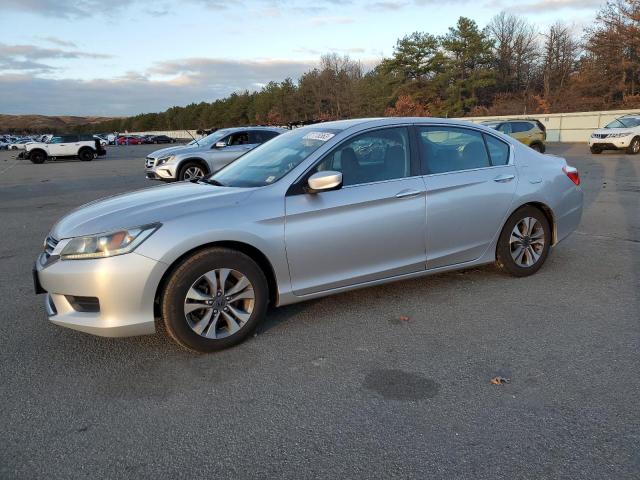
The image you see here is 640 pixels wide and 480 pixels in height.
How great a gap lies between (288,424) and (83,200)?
36.2 ft

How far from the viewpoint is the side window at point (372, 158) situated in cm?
413

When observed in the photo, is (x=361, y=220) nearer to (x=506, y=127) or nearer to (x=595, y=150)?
(x=506, y=127)

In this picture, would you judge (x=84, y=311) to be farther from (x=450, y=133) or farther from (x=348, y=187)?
(x=450, y=133)

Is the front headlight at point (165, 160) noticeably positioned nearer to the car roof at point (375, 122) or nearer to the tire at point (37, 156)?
the car roof at point (375, 122)

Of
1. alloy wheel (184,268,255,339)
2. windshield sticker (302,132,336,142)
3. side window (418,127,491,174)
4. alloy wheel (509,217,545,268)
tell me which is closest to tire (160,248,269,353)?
alloy wheel (184,268,255,339)

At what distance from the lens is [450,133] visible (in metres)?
4.76

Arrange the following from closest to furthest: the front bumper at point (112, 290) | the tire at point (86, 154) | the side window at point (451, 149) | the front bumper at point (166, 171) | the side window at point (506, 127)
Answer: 1. the front bumper at point (112, 290)
2. the side window at point (451, 149)
3. the front bumper at point (166, 171)
4. the side window at point (506, 127)
5. the tire at point (86, 154)

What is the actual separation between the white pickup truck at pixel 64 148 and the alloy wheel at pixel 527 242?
1228 inches

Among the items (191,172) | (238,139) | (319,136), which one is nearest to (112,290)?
(319,136)

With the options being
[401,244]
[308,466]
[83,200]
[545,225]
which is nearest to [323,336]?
[401,244]

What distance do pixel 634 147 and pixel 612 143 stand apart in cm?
91

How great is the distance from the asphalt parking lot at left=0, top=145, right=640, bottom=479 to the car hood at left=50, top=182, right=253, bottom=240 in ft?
2.95

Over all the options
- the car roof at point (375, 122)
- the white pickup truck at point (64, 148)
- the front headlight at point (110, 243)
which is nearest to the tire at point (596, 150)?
the car roof at point (375, 122)

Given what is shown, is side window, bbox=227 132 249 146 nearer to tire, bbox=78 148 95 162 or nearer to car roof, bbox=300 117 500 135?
car roof, bbox=300 117 500 135
